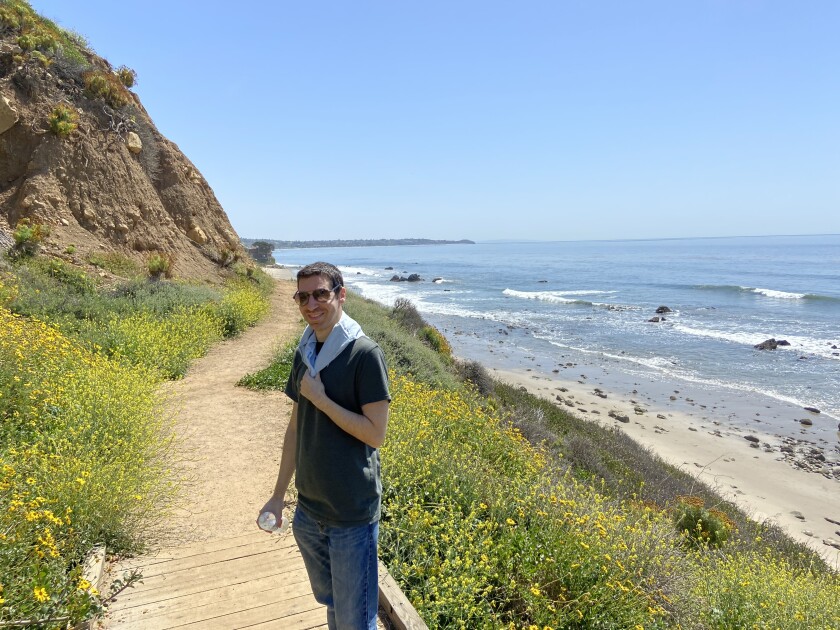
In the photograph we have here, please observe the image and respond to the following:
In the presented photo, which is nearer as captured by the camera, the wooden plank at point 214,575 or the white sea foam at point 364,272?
the wooden plank at point 214,575

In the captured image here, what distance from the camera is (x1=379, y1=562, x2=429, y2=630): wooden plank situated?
305cm

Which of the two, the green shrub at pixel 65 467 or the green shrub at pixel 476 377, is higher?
the green shrub at pixel 65 467

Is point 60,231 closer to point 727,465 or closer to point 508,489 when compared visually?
point 508,489

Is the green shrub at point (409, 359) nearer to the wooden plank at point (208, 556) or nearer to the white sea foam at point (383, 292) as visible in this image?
the wooden plank at point (208, 556)

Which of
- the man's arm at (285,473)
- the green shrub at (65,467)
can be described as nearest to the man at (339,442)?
the man's arm at (285,473)

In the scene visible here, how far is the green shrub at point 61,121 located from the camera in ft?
45.7

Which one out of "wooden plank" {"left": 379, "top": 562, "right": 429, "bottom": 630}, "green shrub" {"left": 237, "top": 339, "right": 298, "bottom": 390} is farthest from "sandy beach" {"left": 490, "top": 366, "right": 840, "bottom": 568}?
"green shrub" {"left": 237, "top": 339, "right": 298, "bottom": 390}

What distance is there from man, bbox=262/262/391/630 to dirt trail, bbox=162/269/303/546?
2.37 meters

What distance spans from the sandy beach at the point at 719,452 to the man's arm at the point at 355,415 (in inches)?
391

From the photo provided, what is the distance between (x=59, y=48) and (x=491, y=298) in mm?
35283

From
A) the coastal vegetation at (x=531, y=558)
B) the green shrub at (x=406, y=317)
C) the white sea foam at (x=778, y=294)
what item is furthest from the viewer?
the white sea foam at (x=778, y=294)

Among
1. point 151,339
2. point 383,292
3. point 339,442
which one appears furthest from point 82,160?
point 383,292

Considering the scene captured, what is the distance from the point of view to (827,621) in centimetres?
387

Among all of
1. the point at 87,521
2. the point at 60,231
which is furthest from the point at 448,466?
the point at 60,231
